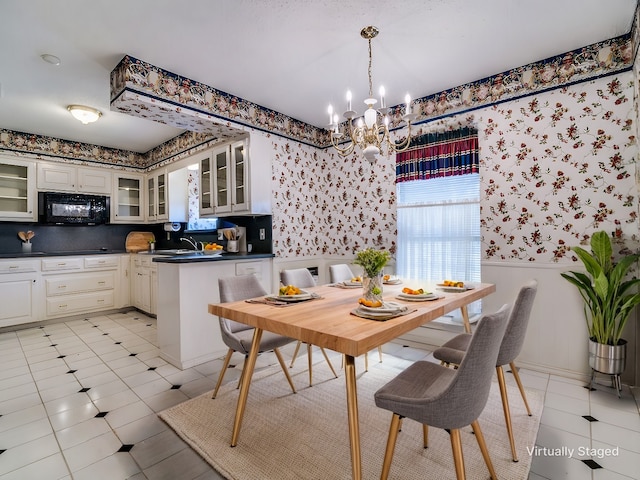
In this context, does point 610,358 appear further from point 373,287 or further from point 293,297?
point 293,297

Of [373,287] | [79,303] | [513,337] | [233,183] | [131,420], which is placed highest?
[233,183]

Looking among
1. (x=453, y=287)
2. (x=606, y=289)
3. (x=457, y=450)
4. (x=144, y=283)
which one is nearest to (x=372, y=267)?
(x=453, y=287)

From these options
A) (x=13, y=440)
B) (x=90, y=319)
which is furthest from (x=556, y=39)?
(x=90, y=319)

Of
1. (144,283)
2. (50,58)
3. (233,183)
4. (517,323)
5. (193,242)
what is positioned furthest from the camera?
(193,242)

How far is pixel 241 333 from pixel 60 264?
3.68 m

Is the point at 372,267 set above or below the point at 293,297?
above

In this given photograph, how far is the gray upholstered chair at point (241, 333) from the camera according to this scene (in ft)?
6.93

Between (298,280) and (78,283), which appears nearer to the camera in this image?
(298,280)

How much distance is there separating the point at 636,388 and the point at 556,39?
8.79 ft

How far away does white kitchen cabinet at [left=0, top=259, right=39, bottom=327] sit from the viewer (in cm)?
396

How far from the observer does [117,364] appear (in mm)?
2980

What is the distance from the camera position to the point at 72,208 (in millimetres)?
4836

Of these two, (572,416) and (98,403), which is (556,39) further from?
(98,403)

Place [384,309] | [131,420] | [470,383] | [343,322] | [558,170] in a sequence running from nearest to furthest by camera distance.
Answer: [470,383] → [343,322] → [384,309] → [131,420] → [558,170]
